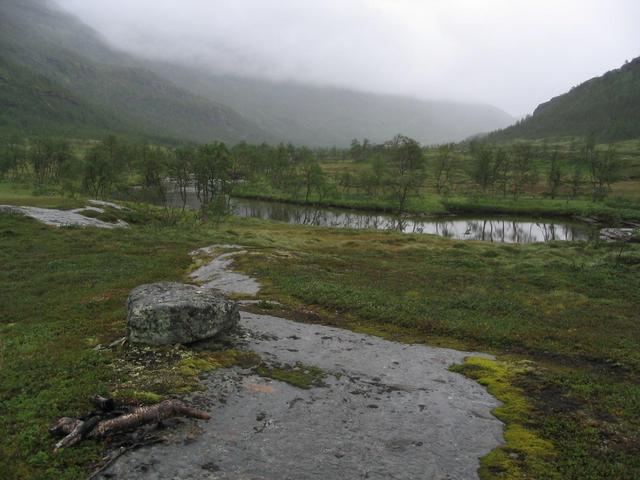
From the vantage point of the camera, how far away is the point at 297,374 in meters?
18.1

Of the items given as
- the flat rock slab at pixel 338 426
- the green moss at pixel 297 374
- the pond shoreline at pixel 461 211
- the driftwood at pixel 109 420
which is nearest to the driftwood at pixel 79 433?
the driftwood at pixel 109 420

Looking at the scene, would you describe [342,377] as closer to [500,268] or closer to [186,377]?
[186,377]

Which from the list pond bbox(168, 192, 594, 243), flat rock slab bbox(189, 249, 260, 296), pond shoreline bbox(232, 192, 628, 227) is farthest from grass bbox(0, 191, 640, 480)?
pond shoreline bbox(232, 192, 628, 227)

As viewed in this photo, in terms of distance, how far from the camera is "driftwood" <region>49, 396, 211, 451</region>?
41.2 ft

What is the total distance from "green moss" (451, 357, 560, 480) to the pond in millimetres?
74146

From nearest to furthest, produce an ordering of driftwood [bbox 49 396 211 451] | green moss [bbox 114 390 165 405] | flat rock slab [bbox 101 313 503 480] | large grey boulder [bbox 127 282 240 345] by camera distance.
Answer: flat rock slab [bbox 101 313 503 480] → driftwood [bbox 49 396 211 451] → green moss [bbox 114 390 165 405] → large grey boulder [bbox 127 282 240 345]

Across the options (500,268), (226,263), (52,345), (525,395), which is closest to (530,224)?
(500,268)

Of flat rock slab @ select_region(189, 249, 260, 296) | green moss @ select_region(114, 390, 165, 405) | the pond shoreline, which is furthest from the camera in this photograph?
the pond shoreline

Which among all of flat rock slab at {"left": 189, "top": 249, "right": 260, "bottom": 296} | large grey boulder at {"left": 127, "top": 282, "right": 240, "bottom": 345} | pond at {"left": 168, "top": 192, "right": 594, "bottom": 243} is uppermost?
large grey boulder at {"left": 127, "top": 282, "right": 240, "bottom": 345}

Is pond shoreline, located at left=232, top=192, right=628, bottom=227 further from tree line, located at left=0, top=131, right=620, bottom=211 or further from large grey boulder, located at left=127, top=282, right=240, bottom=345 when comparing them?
large grey boulder, located at left=127, top=282, right=240, bottom=345

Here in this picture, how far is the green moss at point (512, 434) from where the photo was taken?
1264 cm

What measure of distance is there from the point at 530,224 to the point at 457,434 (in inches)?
4484

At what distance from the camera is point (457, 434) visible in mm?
14602

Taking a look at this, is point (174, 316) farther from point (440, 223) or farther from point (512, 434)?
point (440, 223)
